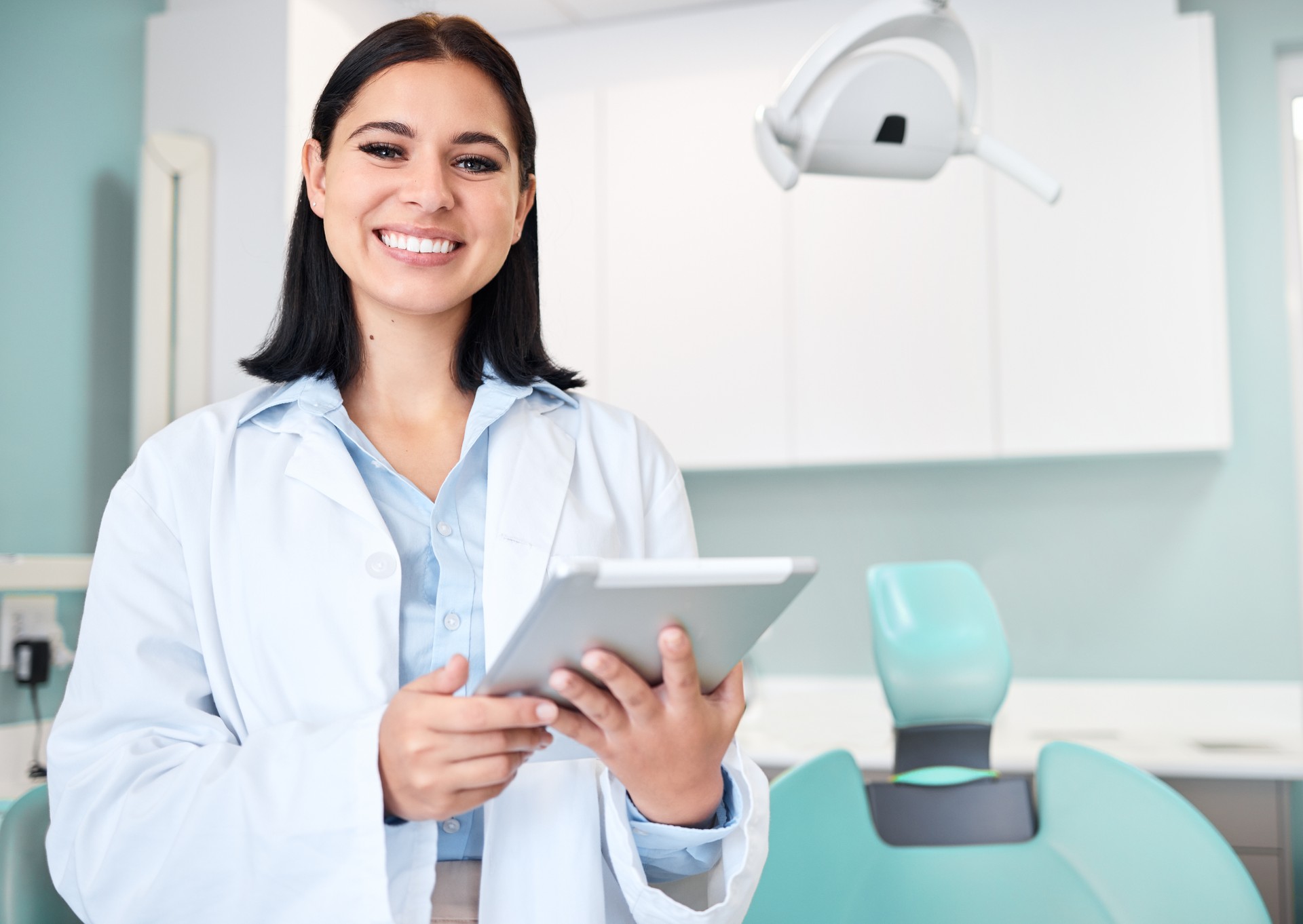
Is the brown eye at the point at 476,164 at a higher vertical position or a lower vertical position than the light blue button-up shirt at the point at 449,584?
higher

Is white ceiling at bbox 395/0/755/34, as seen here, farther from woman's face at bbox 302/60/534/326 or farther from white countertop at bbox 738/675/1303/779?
woman's face at bbox 302/60/534/326

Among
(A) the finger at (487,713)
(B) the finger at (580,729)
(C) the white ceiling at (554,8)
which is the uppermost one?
(C) the white ceiling at (554,8)

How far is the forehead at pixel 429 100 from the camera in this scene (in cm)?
100

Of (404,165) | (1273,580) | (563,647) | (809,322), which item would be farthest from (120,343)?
(1273,580)

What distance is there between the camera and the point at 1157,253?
2.41 metres

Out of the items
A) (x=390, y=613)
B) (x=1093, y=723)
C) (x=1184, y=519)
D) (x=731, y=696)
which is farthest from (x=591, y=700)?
(x=1184, y=519)

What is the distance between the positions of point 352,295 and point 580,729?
0.56 m

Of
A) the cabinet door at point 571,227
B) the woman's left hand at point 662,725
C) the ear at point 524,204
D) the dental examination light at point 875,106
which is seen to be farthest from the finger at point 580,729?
the cabinet door at point 571,227

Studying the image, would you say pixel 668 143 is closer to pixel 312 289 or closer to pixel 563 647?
pixel 312 289

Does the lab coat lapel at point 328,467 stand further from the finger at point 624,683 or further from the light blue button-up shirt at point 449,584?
the finger at point 624,683

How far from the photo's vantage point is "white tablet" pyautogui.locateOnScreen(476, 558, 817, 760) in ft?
2.06

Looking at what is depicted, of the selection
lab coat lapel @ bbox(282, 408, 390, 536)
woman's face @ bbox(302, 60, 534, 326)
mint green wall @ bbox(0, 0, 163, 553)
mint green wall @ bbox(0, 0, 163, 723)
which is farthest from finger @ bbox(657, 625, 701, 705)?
mint green wall @ bbox(0, 0, 163, 553)

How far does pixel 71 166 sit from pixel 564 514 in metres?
2.02

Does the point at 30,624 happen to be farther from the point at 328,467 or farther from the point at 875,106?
the point at 875,106
